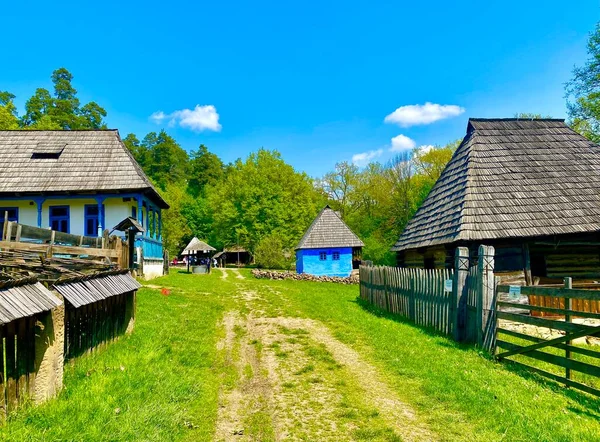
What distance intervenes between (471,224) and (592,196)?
525 cm

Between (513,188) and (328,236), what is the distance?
19.6m

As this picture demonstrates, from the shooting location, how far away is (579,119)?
29891 millimetres

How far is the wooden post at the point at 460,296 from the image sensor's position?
9133 mm

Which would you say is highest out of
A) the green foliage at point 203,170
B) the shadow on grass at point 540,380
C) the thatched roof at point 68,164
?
the green foliage at point 203,170


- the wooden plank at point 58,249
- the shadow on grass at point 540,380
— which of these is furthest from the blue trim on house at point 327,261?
the wooden plank at point 58,249

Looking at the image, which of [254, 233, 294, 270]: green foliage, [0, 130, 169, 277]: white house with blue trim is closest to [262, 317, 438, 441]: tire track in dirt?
[0, 130, 169, 277]: white house with blue trim

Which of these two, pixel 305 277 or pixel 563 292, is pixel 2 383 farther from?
pixel 305 277

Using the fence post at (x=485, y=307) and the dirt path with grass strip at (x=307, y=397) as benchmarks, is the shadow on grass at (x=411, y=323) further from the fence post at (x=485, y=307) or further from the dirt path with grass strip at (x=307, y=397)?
the dirt path with grass strip at (x=307, y=397)

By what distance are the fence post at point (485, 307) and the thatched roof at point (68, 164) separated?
17.3 metres

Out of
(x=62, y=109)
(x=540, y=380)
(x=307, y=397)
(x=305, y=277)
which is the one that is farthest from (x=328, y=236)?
→ (x=62, y=109)

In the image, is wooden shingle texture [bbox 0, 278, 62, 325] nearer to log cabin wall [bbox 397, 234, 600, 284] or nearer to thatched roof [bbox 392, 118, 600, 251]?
thatched roof [bbox 392, 118, 600, 251]

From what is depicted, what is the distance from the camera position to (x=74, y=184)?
831 inches

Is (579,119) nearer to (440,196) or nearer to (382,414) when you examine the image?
(440,196)

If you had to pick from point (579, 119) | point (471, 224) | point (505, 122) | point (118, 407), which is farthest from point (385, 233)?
point (118, 407)
